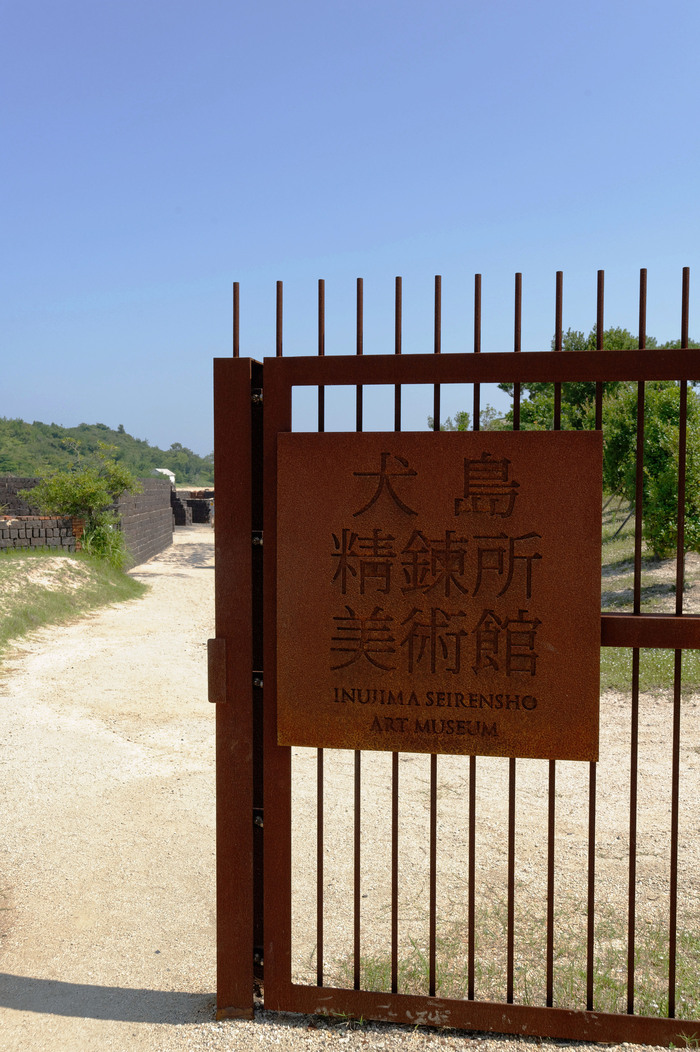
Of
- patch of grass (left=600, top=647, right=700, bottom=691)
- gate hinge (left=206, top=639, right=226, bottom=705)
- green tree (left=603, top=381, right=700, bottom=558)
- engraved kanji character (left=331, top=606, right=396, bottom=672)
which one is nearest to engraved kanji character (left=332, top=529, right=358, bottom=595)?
engraved kanji character (left=331, top=606, right=396, bottom=672)

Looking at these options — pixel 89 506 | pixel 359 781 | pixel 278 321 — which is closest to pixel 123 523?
pixel 89 506

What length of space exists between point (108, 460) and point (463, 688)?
14.3 m

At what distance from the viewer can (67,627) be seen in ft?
34.4

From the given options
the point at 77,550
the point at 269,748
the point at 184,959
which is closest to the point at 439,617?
the point at 269,748

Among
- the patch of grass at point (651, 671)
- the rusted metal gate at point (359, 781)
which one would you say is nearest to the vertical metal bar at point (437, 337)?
the rusted metal gate at point (359, 781)

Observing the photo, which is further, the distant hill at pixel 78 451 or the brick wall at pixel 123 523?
the distant hill at pixel 78 451

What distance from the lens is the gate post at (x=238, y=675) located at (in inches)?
104

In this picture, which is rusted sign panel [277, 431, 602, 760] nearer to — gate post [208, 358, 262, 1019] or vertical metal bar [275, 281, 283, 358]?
gate post [208, 358, 262, 1019]

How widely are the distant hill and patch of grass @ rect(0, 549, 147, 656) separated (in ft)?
71.9

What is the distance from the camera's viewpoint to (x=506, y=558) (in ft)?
8.06

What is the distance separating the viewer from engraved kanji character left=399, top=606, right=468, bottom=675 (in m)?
2.49

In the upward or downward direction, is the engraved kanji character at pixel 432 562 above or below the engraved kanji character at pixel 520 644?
above

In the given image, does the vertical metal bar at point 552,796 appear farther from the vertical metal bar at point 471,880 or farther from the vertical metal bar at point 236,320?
the vertical metal bar at point 236,320

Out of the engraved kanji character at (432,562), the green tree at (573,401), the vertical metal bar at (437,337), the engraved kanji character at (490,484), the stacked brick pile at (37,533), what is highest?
the green tree at (573,401)
